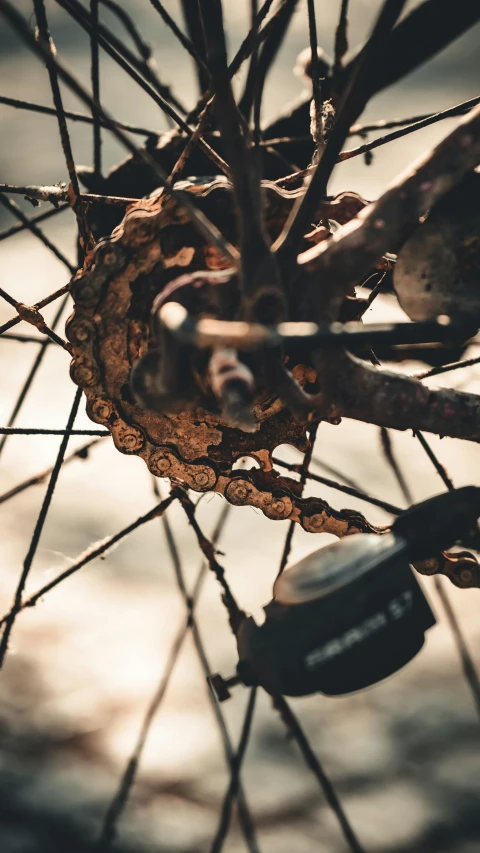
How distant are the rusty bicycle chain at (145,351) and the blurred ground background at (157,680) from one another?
6.47 ft

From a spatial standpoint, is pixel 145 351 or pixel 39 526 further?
pixel 39 526

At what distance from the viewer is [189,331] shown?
86.6 inches

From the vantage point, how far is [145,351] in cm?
340

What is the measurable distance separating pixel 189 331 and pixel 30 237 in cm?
585

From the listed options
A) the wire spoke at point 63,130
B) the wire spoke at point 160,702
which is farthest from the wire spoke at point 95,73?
the wire spoke at point 160,702

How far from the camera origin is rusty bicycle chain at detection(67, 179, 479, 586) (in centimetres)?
324

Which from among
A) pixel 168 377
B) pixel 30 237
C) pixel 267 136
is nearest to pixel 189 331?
pixel 168 377

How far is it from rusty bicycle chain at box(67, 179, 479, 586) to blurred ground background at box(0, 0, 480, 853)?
1.97 meters

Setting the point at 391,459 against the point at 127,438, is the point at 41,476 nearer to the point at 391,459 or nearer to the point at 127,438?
the point at 127,438

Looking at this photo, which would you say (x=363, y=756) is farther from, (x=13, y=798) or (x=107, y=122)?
(x=107, y=122)

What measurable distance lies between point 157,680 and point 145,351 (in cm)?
313

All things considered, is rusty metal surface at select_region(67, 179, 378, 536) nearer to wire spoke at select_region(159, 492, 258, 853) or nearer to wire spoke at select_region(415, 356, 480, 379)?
wire spoke at select_region(415, 356, 480, 379)

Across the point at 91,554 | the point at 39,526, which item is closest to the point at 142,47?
the point at 39,526

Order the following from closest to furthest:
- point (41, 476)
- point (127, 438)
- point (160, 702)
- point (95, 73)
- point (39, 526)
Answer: point (127, 438), point (39, 526), point (95, 73), point (160, 702), point (41, 476)
